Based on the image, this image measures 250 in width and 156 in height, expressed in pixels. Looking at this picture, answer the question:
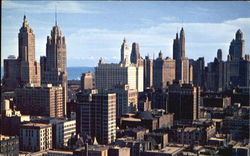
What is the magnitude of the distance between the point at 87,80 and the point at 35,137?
10.1 m

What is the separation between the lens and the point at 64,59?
1741cm

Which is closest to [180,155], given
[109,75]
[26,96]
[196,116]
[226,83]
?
[196,116]

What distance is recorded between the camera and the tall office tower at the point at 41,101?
1245 cm

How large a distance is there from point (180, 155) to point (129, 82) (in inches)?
385

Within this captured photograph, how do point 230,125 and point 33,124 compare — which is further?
point 230,125

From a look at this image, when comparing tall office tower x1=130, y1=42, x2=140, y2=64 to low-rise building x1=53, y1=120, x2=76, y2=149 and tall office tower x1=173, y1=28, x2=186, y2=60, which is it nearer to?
tall office tower x1=173, y1=28, x2=186, y2=60

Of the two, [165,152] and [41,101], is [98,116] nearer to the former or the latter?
[165,152]

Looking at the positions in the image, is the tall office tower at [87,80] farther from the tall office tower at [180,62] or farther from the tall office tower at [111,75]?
the tall office tower at [180,62]

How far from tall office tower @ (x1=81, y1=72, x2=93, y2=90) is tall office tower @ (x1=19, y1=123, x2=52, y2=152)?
29.9ft

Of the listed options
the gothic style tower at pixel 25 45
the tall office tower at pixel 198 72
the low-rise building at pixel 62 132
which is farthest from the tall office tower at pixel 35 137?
the tall office tower at pixel 198 72

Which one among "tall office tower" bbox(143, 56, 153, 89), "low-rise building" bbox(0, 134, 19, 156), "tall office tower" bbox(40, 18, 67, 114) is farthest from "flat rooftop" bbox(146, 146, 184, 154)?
"tall office tower" bbox(143, 56, 153, 89)

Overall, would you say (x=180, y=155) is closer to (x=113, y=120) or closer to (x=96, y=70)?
(x=113, y=120)

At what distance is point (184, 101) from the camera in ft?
42.2

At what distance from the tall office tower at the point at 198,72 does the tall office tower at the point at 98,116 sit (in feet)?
38.5
